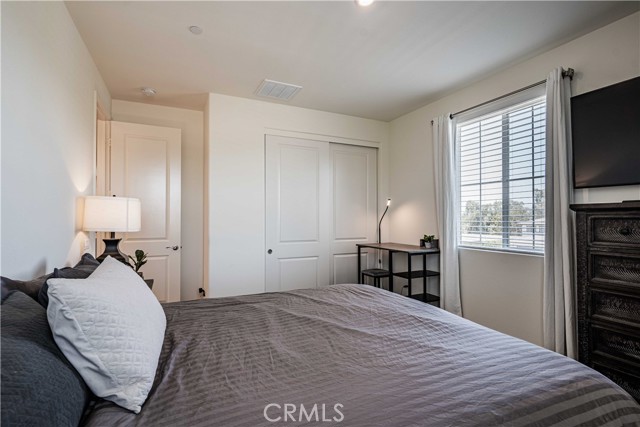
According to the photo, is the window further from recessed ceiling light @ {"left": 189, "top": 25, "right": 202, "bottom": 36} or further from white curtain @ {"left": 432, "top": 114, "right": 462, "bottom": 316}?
recessed ceiling light @ {"left": 189, "top": 25, "right": 202, "bottom": 36}

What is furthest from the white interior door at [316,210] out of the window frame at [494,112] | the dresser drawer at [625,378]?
the dresser drawer at [625,378]

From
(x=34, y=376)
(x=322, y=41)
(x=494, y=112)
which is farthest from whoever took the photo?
(x=494, y=112)

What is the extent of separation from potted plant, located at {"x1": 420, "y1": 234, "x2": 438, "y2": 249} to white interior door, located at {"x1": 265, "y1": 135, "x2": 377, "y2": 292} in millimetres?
926

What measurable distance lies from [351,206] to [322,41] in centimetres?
225

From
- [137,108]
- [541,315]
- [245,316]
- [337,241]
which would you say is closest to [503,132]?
[541,315]

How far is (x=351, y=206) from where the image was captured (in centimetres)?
416

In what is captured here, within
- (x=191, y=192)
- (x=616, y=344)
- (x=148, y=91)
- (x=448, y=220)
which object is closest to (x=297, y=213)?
(x=191, y=192)

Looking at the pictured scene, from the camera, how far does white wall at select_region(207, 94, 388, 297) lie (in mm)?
3279

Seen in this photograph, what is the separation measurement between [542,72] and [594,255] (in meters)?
1.59

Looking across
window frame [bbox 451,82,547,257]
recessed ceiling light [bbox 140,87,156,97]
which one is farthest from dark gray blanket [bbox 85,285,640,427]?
recessed ceiling light [bbox 140,87,156,97]

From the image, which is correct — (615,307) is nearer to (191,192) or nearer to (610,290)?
(610,290)

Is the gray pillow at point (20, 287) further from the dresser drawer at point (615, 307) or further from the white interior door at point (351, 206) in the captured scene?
the white interior door at point (351, 206)

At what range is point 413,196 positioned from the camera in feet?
12.6

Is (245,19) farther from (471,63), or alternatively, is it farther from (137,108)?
(137,108)
